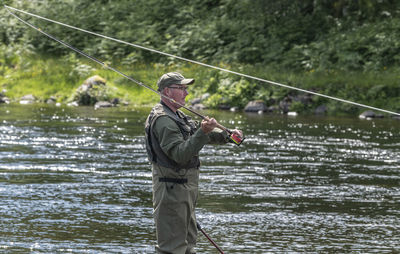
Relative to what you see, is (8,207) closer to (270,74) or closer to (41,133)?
(41,133)

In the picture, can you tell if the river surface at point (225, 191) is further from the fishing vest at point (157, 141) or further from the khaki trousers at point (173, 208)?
the fishing vest at point (157, 141)

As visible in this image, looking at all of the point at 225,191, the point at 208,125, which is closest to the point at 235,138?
the point at 208,125

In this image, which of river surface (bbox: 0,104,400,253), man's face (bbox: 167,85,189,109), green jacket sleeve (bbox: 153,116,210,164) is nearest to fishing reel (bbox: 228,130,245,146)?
green jacket sleeve (bbox: 153,116,210,164)

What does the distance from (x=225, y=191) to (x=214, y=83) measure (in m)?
18.3

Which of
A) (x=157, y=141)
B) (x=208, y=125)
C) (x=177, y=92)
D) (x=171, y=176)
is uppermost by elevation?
(x=177, y=92)

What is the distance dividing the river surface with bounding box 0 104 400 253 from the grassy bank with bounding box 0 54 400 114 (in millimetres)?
6719

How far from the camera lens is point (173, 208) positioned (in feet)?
17.6

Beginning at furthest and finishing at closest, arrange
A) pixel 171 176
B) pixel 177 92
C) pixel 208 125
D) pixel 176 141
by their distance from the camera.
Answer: pixel 177 92, pixel 171 176, pixel 176 141, pixel 208 125

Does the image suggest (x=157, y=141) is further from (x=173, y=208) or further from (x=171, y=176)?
(x=173, y=208)

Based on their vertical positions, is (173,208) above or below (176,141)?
below

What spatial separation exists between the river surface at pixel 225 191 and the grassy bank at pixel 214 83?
6719 mm

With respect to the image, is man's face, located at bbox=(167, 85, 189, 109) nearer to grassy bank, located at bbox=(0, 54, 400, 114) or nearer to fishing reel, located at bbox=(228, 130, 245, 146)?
fishing reel, located at bbox=(228, 130, 245, 146)

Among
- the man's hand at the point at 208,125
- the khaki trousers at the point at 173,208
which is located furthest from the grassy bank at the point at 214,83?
the man's hand at the point at 208,125

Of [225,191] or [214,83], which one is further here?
[214,83]
